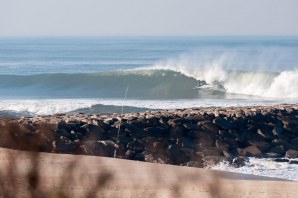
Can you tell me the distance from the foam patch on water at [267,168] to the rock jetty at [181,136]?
204mm

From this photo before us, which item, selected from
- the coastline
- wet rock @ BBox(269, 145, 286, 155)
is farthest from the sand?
wet rock @ BBox(269, 145, 286, 155)

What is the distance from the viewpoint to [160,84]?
109 feet

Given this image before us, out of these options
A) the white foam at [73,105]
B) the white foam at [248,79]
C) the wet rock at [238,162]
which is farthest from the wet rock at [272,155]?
the white foam at [248,79]

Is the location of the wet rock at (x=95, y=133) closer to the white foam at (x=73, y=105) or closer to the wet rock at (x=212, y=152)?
the wet rock at (x=212, y=152)

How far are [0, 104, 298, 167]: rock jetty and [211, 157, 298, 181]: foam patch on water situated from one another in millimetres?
204

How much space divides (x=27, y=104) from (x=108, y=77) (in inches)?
485

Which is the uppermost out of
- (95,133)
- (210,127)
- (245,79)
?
(210,127)

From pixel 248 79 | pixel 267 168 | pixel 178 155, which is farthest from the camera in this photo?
pixel 248 79

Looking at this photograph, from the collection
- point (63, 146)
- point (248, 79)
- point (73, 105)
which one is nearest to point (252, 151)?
point (63, 146)

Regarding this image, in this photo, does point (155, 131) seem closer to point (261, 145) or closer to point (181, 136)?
point (181, 136)

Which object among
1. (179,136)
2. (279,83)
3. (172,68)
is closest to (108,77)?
(172,68)

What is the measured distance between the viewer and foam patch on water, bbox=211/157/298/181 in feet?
37.3

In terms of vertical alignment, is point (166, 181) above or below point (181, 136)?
above

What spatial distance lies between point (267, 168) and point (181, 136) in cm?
238
